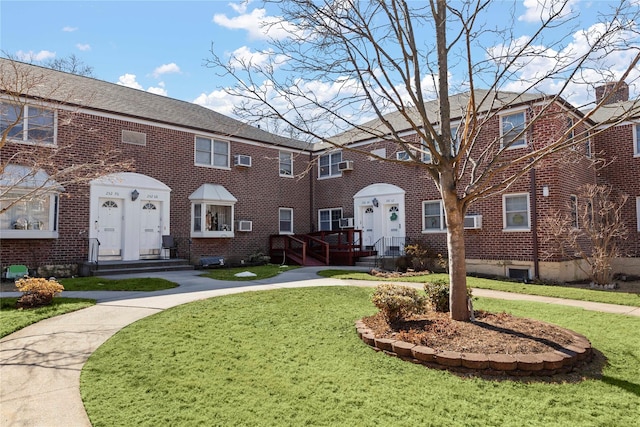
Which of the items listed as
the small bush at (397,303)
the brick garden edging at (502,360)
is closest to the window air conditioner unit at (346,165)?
the small bush at (397,303)

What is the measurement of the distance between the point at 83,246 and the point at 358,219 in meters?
11.2

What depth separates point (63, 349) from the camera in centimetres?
495

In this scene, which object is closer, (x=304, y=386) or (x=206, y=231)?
(x=304, y=386)

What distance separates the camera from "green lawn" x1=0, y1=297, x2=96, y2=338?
5.82m

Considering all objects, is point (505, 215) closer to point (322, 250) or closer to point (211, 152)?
point (322, 250)

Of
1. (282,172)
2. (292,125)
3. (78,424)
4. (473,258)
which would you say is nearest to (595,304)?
(473,258)

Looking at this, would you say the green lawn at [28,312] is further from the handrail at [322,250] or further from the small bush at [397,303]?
the handrail at [322,250]

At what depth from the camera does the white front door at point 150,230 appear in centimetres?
1489

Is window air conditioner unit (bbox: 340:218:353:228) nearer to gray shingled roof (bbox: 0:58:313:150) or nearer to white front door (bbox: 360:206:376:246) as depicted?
white front door (bbox: 360:206:376:246)

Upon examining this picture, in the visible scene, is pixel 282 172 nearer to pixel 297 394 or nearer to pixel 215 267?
pixel 215 267

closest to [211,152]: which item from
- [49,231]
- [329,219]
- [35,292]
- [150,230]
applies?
[150,230]

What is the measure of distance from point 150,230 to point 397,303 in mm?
12110

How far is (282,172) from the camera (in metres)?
20.1

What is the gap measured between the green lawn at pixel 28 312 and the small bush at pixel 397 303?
5122 mm
